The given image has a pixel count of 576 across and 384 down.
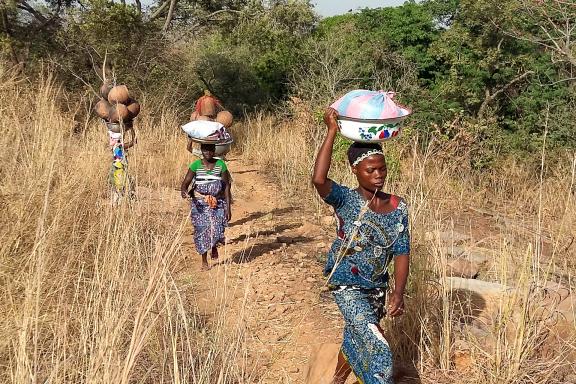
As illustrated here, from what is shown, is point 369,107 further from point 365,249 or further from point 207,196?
point 207,196

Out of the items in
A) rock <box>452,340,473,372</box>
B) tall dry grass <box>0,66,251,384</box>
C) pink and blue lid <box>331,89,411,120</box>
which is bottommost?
rock <box>452,340,473,372</box>

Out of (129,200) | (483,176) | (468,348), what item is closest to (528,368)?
(468,348)

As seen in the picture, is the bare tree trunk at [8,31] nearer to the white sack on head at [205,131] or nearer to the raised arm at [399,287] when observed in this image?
the white sack on head at [205,131]

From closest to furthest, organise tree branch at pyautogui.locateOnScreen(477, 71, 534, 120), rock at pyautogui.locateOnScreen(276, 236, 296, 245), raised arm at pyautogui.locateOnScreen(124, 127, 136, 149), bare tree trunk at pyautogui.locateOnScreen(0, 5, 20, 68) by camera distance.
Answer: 1. raised arm at pyautogui.locateOnScreen(124, 127, 136, 149)
2. rock at pyautogui.locateOnScreen(276, 236, 296, 245)
3. bare tree trunk at pyautogui.locateOnScreen(0, 5, 20, 68)
4. tree branch at pyautogui.locateOnScreen(477, 71, 534, 120)

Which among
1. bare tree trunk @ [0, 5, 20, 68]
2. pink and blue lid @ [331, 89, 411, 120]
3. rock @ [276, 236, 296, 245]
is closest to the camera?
pink and blue lid @ [331, 89, 411, 120]

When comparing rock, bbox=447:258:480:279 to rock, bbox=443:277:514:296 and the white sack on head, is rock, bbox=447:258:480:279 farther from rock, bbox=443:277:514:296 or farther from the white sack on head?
the white sack on head

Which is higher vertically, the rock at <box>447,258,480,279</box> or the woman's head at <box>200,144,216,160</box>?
the woman's head at <box>200,144,216,160</box>

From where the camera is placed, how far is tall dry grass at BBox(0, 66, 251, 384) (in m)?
1.66

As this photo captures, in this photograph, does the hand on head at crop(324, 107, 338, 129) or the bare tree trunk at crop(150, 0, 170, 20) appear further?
the bare tree trunk at crop(150, 0, 170, 20)

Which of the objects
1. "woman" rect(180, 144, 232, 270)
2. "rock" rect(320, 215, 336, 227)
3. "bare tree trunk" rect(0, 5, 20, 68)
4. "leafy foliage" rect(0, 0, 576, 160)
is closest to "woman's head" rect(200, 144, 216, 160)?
"woman" rect(180, 144, 232, 270)

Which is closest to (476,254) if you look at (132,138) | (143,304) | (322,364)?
(322,364)

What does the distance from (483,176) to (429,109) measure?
8.72 ft

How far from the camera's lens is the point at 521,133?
9.92 m

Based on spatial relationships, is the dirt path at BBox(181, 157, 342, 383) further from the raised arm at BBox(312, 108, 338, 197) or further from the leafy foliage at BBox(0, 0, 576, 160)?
the leafy foliage at BBox(0, 0, 576, 160)
